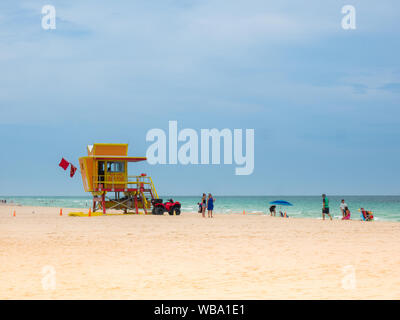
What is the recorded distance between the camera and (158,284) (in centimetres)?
973

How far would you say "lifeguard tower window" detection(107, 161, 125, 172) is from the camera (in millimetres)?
37406

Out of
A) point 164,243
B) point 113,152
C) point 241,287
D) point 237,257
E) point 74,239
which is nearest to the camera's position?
point 241,287

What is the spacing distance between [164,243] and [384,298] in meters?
9.96

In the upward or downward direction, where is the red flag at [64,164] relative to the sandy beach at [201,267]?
upward

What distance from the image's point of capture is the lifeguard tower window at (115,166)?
37.4m

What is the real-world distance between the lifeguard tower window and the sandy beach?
18.6m

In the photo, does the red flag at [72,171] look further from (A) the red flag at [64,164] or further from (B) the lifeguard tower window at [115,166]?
(B) the lifeguard tower window at [115,166]

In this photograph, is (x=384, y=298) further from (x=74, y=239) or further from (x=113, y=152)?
(x=113, y=152)

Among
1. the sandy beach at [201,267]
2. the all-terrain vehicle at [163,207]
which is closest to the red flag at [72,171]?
the all-terrain vehicle at [163,207]

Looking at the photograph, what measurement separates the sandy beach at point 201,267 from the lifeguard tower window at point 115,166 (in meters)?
18.6

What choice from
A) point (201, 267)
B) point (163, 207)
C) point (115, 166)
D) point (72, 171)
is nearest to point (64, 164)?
point (72, 171)

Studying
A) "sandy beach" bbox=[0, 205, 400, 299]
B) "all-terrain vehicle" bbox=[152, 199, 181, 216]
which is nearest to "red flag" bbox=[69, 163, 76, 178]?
"all-terrain vehicle" bbox=[152, 199, 181, 216]
